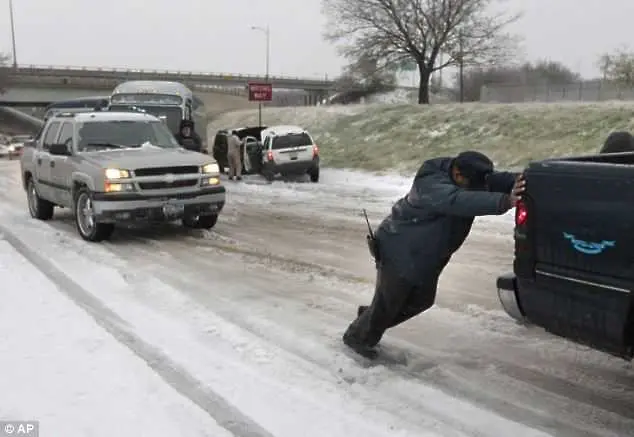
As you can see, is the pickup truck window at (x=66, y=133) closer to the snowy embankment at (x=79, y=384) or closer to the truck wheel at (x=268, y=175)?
the snowy embankment at (x=79, y=384)

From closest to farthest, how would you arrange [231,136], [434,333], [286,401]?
1. [286,401]
2. [434,333]
3. [231,136]

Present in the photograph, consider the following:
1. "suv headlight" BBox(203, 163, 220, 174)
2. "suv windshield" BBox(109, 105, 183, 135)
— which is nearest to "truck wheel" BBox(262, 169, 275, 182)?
"suv windshield" BBox(109, 105, 183, 135)

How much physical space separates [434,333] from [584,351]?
118 centimetres

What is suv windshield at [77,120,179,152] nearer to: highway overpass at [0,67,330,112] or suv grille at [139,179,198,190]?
suv grille at [139,179,198,190]

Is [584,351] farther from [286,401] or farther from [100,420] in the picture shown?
[100,420]

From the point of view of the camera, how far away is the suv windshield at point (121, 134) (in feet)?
35.8

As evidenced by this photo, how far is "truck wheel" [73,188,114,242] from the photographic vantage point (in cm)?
986

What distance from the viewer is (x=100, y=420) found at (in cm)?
404

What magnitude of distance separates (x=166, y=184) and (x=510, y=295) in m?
6.65

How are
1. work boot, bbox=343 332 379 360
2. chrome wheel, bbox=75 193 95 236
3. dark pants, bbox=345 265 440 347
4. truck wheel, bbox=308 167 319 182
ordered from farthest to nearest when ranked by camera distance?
1. truck wheel, bbox=308 167 319 182
2. chrome wheel, bbox=75 193 95 236
3. work boot, bbox=343 332 379 360
4. dark pants, bbox=345 265 440 347

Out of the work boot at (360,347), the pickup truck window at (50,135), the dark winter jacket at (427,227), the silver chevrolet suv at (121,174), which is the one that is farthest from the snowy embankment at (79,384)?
the pickup truck window at (50,135)

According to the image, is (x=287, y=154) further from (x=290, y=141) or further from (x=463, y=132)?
(x=463, y=132)

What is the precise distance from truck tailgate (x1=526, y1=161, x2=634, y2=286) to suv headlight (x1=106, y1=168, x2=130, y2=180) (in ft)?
22.7

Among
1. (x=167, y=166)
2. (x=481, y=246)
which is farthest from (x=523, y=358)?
(x=167, y=166)
